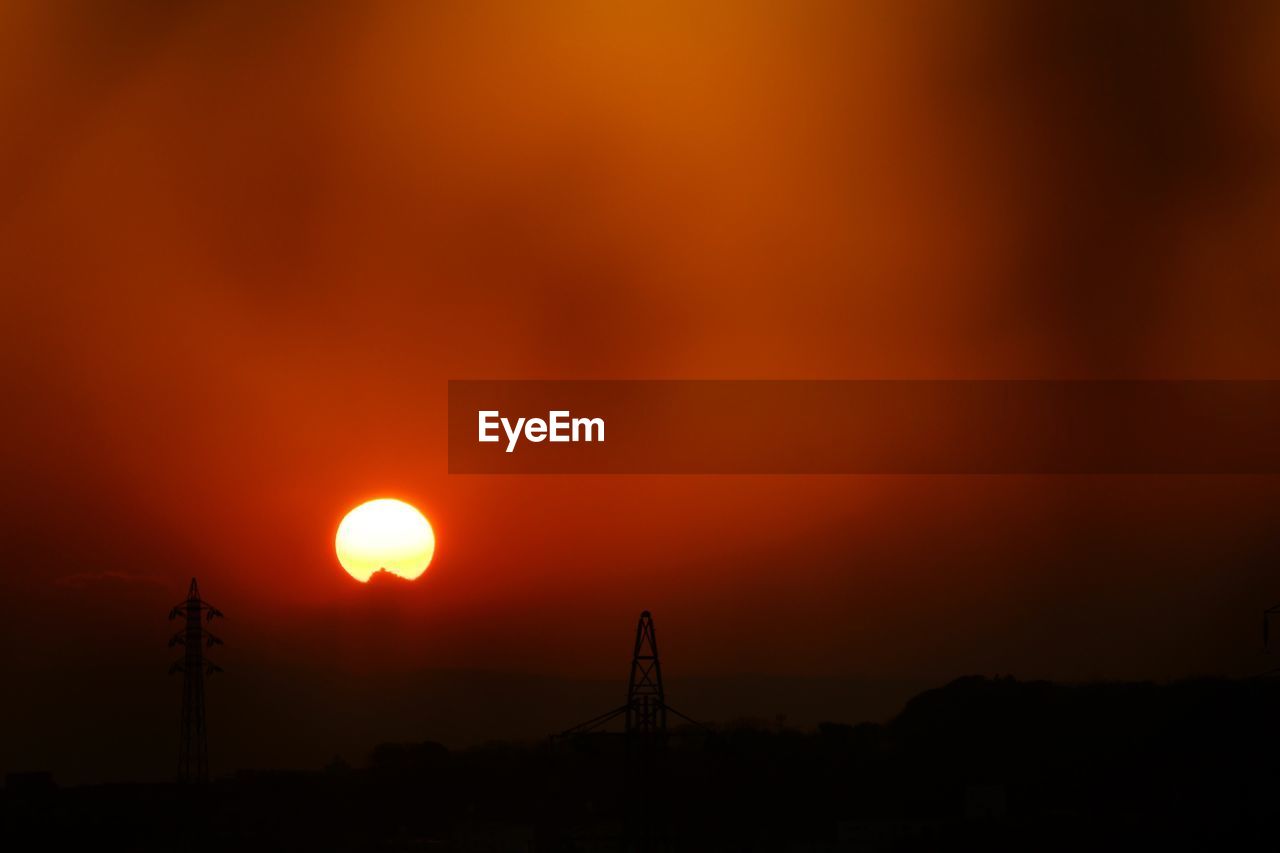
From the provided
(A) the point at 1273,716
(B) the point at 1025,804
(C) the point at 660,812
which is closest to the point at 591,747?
(C) the point at 660,812

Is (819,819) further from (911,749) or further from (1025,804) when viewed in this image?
(911,749)

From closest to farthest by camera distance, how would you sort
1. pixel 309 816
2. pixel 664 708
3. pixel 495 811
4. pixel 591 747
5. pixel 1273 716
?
pixel 664 708, pixel 591 747, pixel 309 816, pixel 495 811, pixel 1273 716

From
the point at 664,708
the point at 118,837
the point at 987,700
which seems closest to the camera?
the point at 664,708

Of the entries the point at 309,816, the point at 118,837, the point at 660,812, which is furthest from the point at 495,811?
the point at 118,837

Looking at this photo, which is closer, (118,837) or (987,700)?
(118,837)

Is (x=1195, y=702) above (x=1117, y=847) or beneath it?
above

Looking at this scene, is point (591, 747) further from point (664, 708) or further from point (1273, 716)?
point (1273, 716)
